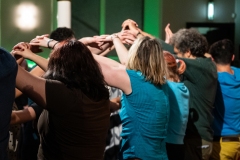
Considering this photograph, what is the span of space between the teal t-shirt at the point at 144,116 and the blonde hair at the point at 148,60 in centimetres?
4

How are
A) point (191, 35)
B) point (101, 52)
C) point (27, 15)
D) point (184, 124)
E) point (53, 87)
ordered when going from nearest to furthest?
point (53, 87) → point (184, 124) → point (101, 52) → point (191, 35) → point (27, 15)

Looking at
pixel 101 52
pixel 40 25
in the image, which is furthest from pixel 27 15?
pixel 101 52

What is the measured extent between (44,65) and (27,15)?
3.75 metres

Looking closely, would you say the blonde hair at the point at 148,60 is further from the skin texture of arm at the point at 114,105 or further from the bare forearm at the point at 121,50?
the skin texture of arm at the point at 114,105

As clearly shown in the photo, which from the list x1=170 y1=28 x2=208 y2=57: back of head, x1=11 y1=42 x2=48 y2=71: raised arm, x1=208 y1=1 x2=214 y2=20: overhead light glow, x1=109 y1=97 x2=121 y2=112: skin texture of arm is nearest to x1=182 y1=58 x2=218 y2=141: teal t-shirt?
x1=170 y1=28 x2=208 y2=57: back of head

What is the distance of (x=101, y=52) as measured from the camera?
10.4 ft

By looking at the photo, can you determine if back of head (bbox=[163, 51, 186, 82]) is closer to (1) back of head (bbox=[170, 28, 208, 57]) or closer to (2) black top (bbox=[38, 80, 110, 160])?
(1) back of head (bbox=[170, 28, 208, 57])

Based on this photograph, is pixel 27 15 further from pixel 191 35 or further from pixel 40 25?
pixel 191 35

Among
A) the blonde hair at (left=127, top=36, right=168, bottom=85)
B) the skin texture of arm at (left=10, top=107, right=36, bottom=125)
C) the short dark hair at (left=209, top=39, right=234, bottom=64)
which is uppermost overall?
the blonde hair at (left=127, top=36, right=168, bottom=85)

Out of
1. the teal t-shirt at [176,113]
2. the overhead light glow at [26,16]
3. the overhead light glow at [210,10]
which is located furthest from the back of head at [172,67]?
the overhead light glow at [210,10]

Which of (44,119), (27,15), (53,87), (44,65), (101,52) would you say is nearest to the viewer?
(53,87)

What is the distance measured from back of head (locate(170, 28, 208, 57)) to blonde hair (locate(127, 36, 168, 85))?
0.96m

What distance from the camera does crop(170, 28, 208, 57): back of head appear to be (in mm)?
3455

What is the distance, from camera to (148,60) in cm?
251
